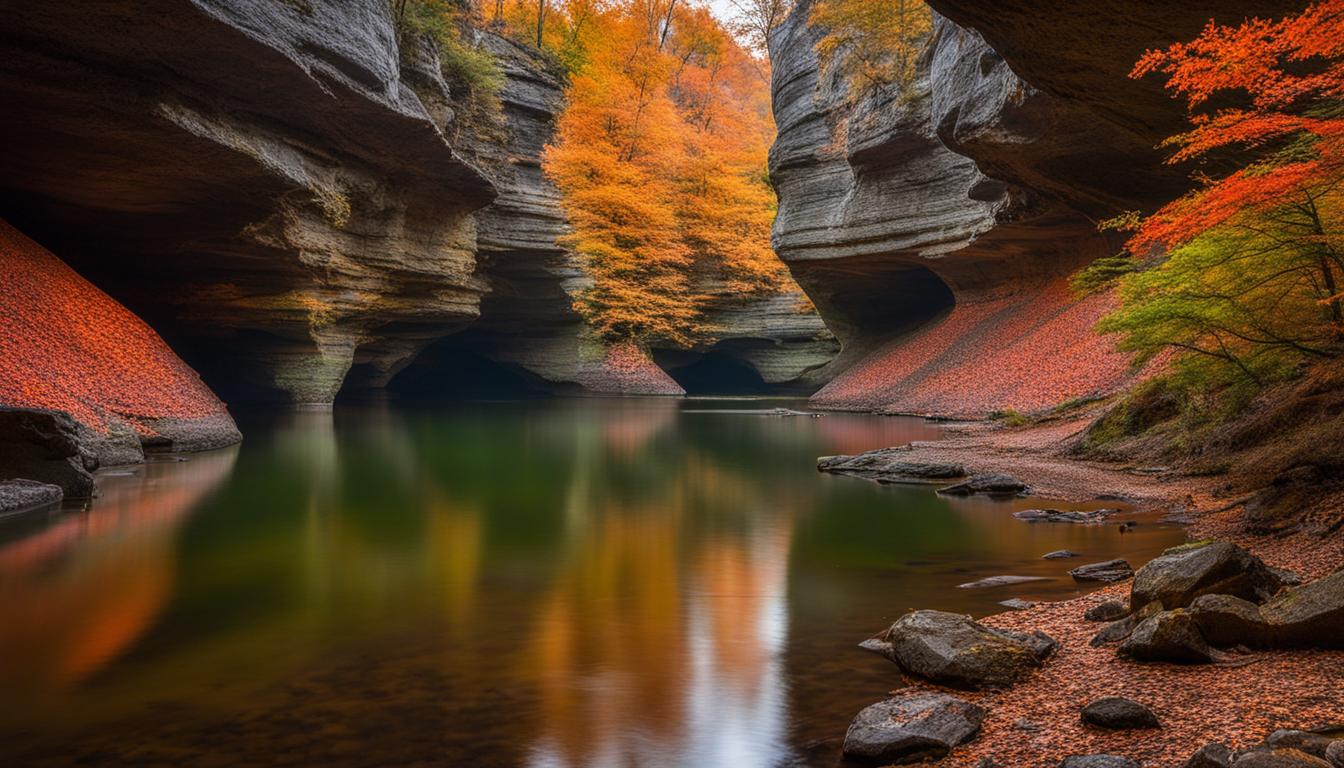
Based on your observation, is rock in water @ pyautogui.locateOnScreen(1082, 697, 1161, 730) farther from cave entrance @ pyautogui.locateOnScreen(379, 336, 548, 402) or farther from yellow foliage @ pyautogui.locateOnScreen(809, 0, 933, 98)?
cave entrance @ pyautogui.locateOnScreen(379, 336, 548, 402)

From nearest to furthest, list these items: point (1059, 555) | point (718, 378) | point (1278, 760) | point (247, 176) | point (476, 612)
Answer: point (1278, 760) → point (476, 612) → point (1059, 555) → point (247, 176) → point (718, 378)

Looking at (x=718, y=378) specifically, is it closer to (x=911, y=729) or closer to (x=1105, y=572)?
(x=1105, y=572)

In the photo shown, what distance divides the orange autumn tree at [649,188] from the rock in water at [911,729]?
31493mm

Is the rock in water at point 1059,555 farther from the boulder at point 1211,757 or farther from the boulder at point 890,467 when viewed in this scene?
the boulder at point 890,467

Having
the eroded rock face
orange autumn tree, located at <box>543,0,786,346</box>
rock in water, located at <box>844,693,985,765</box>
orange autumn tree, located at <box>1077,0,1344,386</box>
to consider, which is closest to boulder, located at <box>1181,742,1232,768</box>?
rock in water, located at <box>844,693,985,765</box>

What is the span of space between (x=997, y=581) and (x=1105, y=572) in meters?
0.73

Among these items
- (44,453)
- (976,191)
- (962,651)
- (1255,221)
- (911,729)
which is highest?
(976,191)

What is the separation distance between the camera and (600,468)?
1393 cm

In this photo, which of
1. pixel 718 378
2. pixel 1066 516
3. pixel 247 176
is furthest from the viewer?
pixel 718 378

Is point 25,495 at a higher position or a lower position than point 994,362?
lower

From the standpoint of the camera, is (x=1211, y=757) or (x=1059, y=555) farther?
(x=1059, y=555)

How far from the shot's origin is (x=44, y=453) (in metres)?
9.82

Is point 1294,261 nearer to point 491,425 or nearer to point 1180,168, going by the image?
point 1180,168

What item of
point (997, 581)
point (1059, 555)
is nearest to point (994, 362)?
point (1059, 555)
